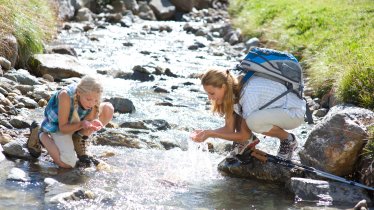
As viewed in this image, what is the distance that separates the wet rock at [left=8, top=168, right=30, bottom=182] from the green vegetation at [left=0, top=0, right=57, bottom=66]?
4.78 meters

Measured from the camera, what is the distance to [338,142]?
665cm

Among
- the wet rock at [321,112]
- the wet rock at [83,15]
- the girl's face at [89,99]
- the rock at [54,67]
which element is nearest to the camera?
the girl's face at [89,99]

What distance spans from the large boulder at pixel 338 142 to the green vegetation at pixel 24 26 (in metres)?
6.05

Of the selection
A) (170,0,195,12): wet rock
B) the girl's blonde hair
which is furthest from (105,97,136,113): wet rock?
(170,0,195,12): wet rock

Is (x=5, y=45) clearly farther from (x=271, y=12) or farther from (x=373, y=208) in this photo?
(x=271, y=12)

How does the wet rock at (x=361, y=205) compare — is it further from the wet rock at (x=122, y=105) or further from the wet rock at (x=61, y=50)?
the wet rock at (x=61, y=50)

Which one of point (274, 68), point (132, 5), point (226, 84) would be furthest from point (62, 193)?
point (132, 5)

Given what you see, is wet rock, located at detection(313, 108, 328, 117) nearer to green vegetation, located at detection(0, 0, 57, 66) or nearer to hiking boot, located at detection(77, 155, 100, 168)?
hiking boot, located at detection(77, 155, 100, 168)

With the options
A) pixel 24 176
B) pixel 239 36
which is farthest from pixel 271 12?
pixel 24 176

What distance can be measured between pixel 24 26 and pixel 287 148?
21.3 ft

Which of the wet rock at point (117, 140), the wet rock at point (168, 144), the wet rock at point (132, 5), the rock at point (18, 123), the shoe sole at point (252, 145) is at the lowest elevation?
the wet rock at point (168, 144)

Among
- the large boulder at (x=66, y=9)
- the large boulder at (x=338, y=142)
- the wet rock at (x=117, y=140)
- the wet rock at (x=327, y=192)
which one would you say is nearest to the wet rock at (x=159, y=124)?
the wet rock at (x=117, y=140)

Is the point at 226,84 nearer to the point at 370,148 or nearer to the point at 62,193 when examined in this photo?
the point at 370,148

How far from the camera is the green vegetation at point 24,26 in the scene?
37.3ft
